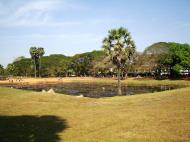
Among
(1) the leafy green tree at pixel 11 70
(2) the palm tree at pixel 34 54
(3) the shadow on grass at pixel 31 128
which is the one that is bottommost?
(3) the shadow on grass at pixel 31 128

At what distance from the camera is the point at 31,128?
20.9 metres

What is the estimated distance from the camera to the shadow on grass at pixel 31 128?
17.9 metres

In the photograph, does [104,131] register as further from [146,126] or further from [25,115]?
[25,115]

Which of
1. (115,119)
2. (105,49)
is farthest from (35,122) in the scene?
(105,49)

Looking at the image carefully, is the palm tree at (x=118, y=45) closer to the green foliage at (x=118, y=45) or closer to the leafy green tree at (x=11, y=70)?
the green foliage at (x=118, y=45)

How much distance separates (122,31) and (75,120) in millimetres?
42176

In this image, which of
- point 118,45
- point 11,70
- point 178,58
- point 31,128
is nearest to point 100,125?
point 31,128

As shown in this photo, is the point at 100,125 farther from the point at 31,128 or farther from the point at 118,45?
the point at 118,45

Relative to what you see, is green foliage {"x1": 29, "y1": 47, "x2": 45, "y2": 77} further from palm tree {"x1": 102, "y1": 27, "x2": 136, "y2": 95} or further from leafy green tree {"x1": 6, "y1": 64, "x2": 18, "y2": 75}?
palm tree {"x1": 102, "y1": 27, "x2": 136, "y2": 95}

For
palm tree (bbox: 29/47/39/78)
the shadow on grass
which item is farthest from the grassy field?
palm tree (bbox: 29/47/39/78)

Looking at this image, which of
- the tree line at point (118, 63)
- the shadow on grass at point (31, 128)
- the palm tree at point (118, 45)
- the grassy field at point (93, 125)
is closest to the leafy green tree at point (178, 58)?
the tree line at point (118, 63)

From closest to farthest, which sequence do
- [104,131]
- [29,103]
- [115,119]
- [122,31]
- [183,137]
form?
[183,137], [104,131], [115,119], [29,103], [122,31]

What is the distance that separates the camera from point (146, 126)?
1891 cm

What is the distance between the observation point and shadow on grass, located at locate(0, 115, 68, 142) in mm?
17875
